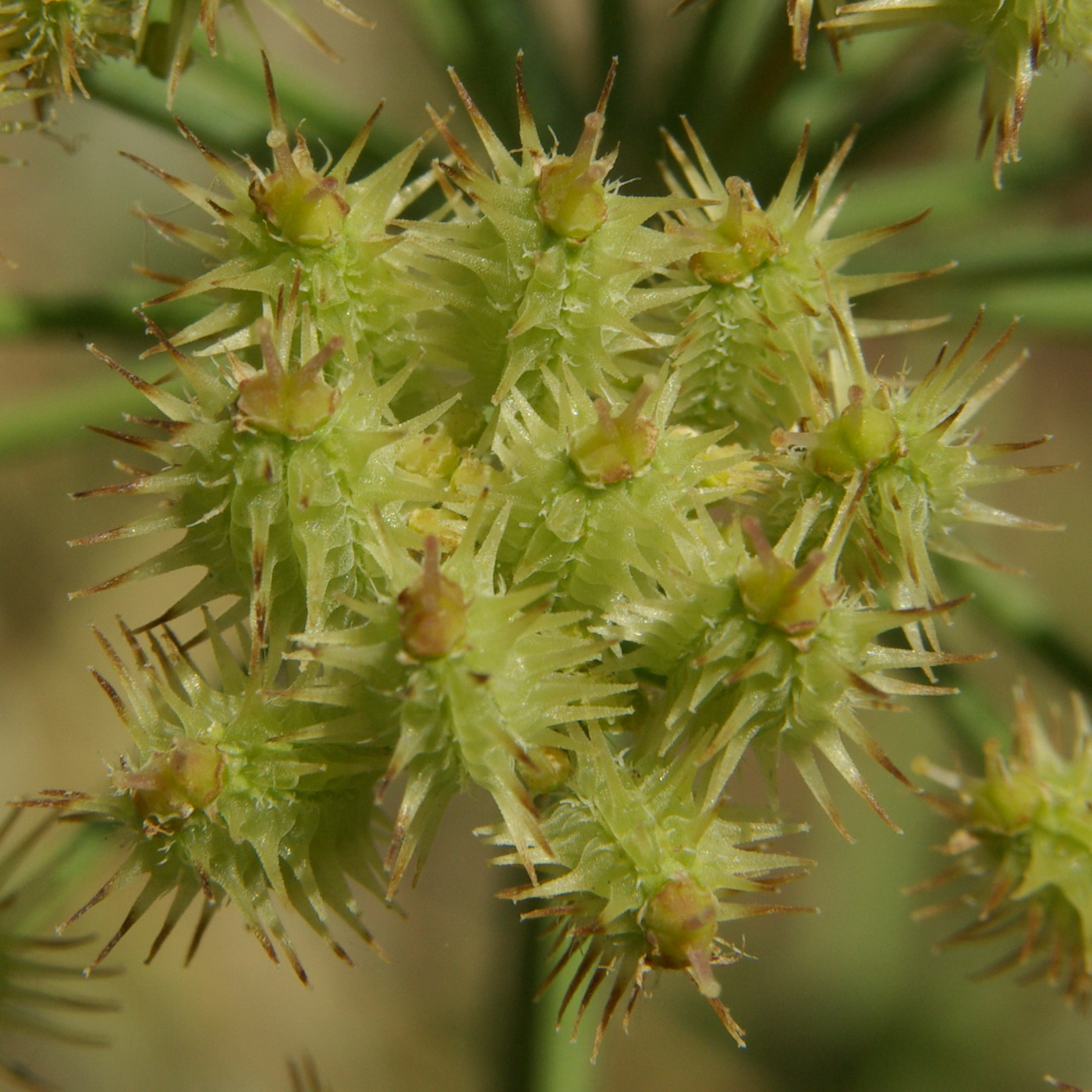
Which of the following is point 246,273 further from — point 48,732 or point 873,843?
point 48,732

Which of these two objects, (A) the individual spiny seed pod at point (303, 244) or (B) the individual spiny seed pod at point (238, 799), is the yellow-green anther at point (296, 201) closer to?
(A) the individual spiny seed pod at point (303, 244)

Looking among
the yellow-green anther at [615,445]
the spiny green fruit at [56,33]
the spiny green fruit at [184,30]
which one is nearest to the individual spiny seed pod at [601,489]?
the yellow-green anther at [615,445]

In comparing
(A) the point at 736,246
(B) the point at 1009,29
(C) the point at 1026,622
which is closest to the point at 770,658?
(A) the point at 736,246

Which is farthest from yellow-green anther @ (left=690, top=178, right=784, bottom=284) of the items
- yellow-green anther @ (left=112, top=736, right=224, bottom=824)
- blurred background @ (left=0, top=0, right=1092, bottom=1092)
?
blurred background @ (left=0, top=0, right=1092, bottom=1092)

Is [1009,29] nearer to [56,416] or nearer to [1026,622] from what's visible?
[1026,622]

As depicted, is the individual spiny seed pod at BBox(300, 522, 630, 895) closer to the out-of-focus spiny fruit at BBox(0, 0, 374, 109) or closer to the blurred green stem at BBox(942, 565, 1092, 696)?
the out-of-focus spiny fruit at BBox(0, 0, 374, 109)

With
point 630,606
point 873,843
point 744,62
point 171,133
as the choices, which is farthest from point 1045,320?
point 873,843
